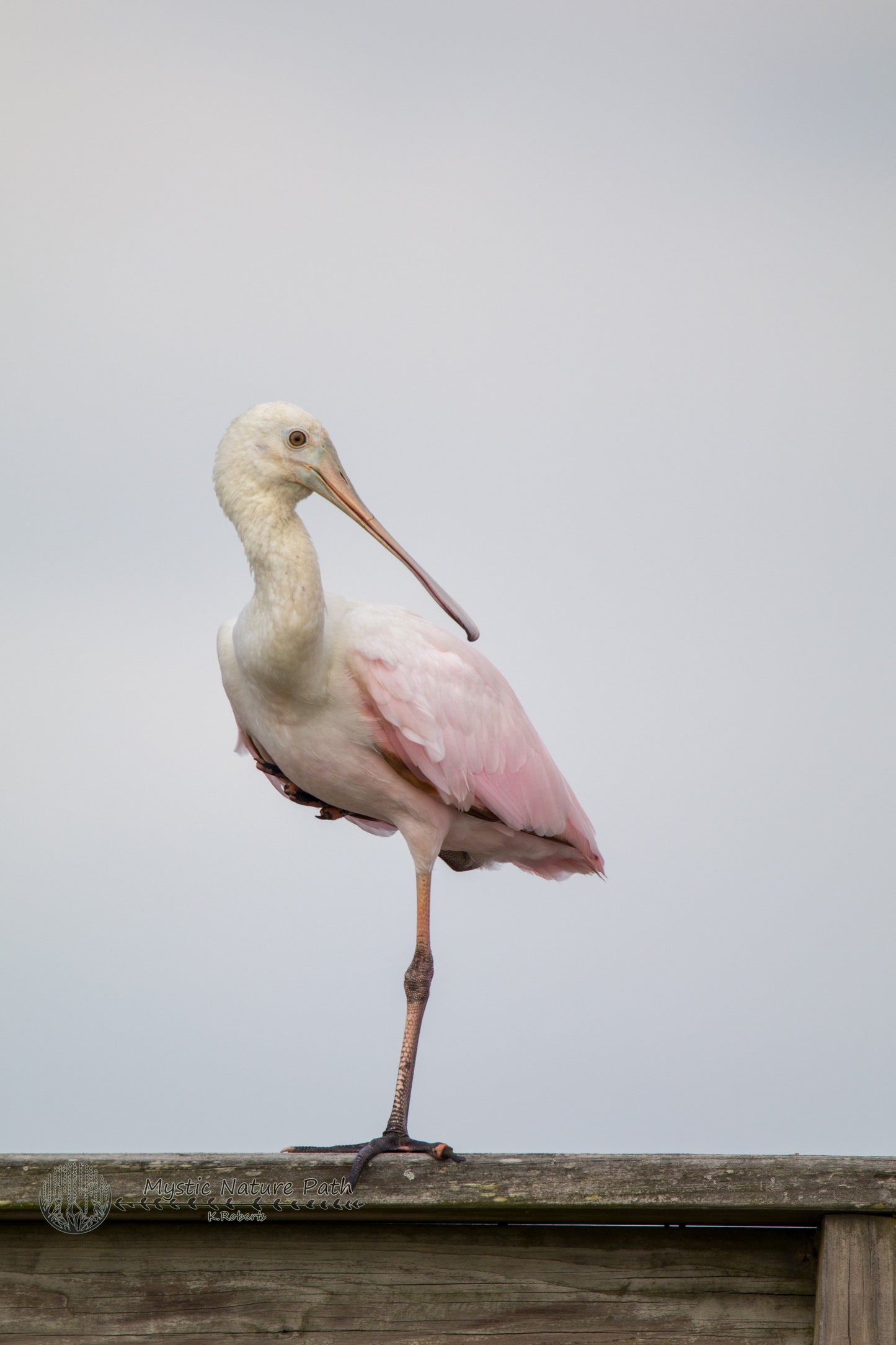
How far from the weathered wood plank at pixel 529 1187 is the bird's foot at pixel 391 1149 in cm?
34

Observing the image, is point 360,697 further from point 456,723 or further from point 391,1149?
point 391,1149

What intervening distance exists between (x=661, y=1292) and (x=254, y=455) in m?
3.12

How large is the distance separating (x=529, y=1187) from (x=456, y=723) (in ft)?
7.70

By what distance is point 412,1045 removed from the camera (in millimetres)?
5531

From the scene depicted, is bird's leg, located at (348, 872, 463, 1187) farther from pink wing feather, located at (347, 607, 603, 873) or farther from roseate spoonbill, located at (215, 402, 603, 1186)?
pink wing feather, located at (347, 607, 603, 873)

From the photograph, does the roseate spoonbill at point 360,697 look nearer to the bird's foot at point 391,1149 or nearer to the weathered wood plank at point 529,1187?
the bird's foot at point 391,1149

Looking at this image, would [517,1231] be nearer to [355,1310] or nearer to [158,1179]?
[355,1310]

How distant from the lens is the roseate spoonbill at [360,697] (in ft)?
17.8

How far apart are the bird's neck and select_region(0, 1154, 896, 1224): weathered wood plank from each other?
1.94m

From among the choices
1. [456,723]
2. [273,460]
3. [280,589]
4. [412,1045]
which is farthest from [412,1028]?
[273,460]

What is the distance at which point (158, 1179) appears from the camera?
3822 mm

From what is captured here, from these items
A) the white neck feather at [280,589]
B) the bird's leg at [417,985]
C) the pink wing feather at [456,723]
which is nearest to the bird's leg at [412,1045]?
the bird's leg at [417,985]

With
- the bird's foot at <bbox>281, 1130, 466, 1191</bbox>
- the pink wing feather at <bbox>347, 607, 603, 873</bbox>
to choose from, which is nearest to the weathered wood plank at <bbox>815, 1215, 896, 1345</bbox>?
the bird's foot at <bbox>281, 1130, 466, 1191</bbox>

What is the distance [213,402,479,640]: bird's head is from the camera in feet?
18.1
